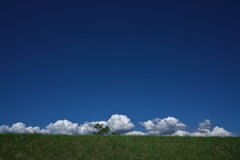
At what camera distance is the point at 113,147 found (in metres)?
21.0

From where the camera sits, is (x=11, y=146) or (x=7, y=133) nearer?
(x=11, y=146)

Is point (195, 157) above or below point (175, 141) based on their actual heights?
below

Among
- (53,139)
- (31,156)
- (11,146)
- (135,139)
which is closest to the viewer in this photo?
(31,156)

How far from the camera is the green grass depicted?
1825 cm

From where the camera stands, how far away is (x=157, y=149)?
2161cm

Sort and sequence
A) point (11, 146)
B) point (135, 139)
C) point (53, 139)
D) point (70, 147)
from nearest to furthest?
point (11, 146)
point (70, 147)
point (53, 139)
point (135, 139)

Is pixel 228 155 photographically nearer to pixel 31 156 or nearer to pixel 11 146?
pixel 31 156

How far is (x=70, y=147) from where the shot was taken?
1988cm

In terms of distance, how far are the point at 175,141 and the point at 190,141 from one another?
1.67m

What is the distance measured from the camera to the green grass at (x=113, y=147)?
18.2m

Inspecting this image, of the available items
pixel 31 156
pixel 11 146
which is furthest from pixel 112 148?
pixel 11 146

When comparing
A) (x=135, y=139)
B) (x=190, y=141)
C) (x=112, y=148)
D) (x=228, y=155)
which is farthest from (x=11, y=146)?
(x=228, y=155)

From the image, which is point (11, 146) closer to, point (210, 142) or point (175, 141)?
point (175, 141)

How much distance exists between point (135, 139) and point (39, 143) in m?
9.32
